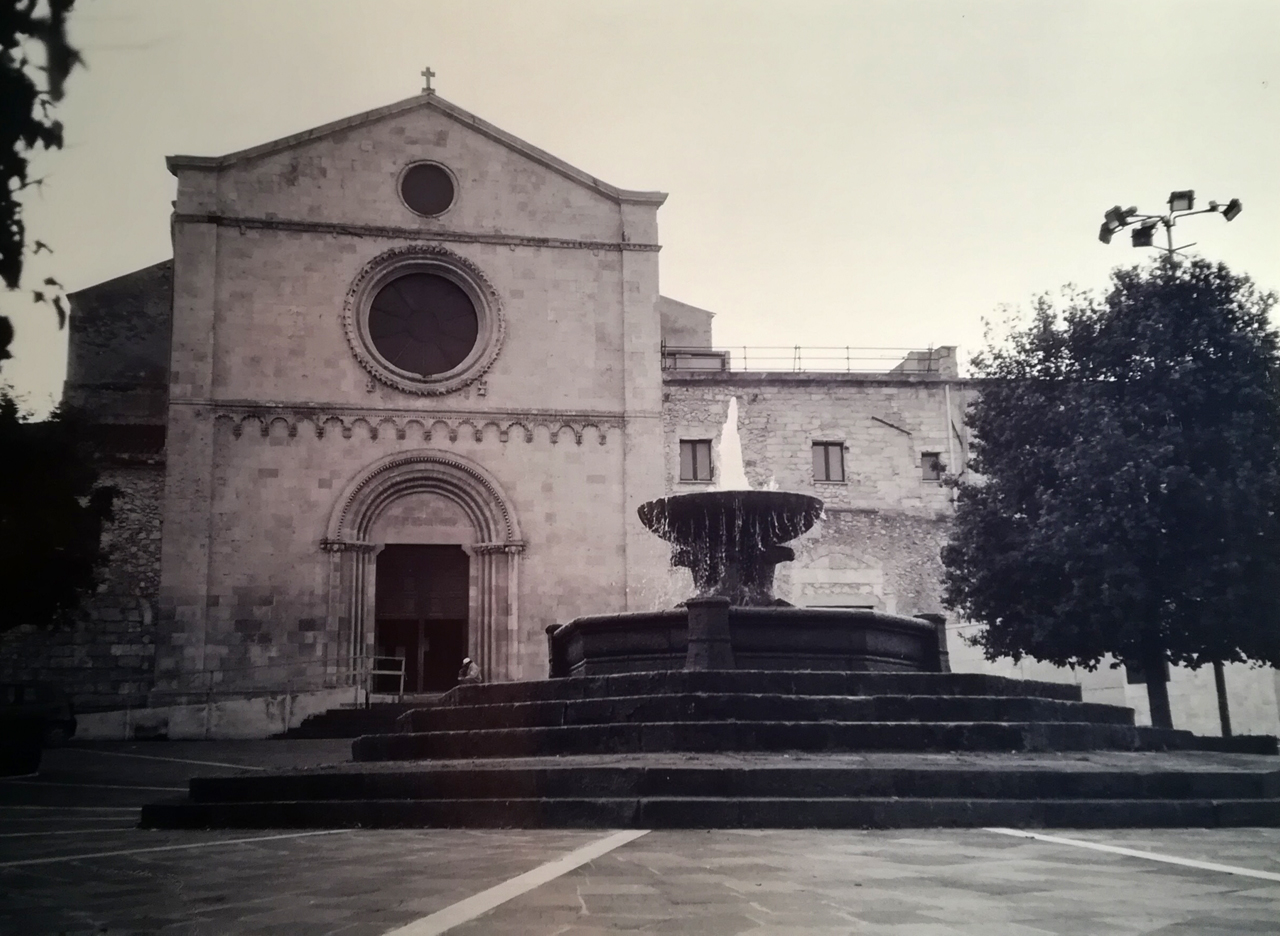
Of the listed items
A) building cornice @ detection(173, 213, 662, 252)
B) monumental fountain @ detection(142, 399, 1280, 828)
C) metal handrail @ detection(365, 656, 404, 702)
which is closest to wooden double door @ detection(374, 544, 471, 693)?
metal handrail @ detection(365, 656, 404, 702)

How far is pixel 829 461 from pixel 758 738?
19001 millimetres

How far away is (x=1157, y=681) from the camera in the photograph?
1753cm

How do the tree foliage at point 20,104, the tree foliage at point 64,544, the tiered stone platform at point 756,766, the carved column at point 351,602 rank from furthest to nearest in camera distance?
1. the carved column at point 351,602
2. the tree foliage at point 64,544
3. the tiered stone platform at point 756,766
4. the tree foliage at point 20,104

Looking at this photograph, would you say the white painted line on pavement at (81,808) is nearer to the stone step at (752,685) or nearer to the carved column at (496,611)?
the stone step at (752,685)

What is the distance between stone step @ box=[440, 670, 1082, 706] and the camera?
9.66 metres

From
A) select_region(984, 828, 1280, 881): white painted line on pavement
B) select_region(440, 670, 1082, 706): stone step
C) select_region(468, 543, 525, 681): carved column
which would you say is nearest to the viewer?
select_region(984, 828, 1280, 881): white painted line on pavement

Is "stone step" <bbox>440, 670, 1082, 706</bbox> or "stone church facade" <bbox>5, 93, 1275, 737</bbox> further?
"stone church facade" <bbox>5, 93, 1275, 737</bbox>

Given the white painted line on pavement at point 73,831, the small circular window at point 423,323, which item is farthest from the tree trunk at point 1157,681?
the white painted line on pavement at point 73,831

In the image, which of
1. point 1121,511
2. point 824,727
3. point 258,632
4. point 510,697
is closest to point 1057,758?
point 824,727

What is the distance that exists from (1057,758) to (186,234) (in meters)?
20.7

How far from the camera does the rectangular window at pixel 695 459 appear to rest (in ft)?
86.7

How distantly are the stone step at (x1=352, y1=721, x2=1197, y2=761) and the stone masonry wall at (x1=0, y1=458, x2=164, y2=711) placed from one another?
14413 millimetres

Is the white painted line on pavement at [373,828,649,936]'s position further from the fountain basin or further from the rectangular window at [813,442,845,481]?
the rectangular window at [813,442,845,481]

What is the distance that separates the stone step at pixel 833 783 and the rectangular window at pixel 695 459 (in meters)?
18.4
